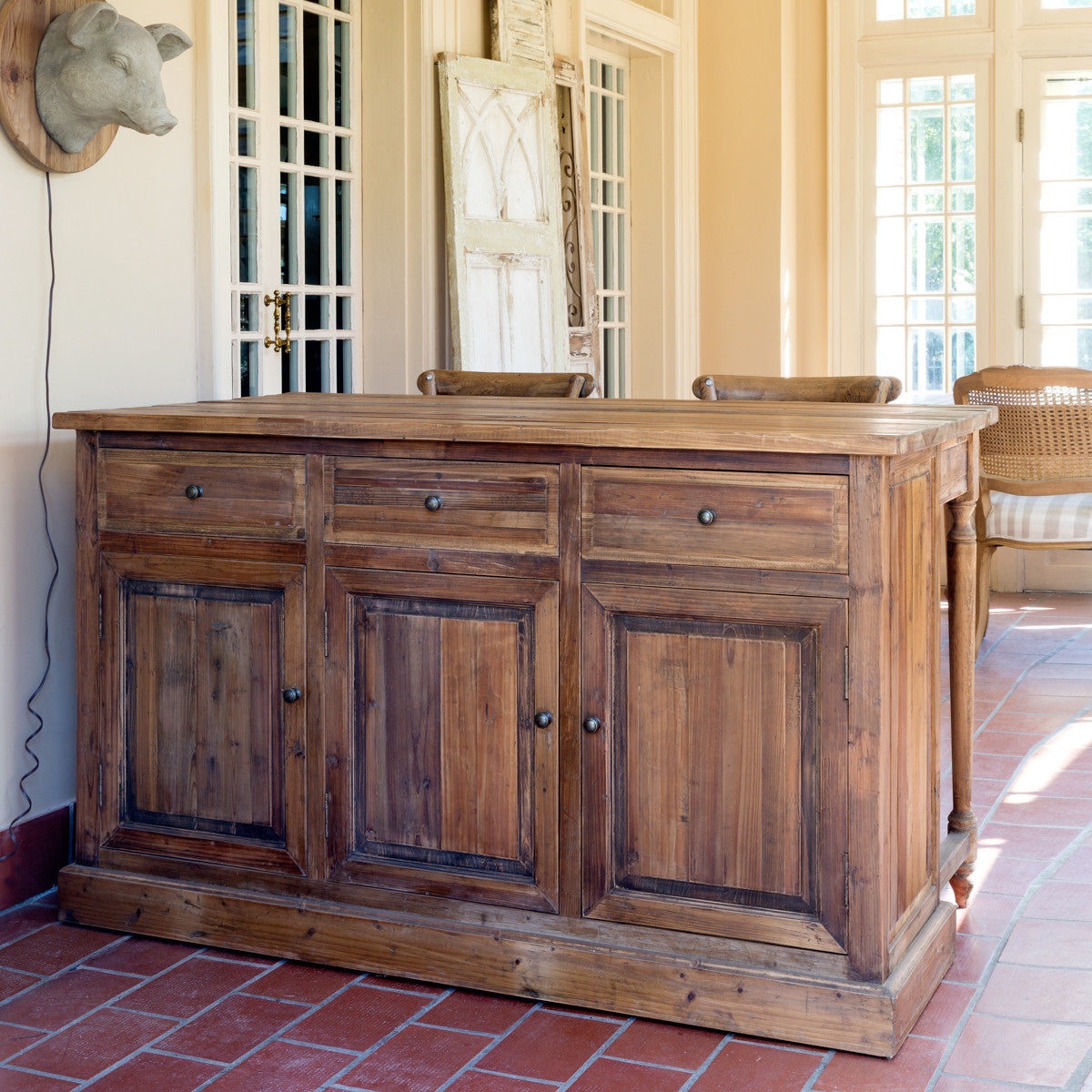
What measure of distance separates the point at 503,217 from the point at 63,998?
3.24 metres

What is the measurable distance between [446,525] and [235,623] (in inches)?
21.1

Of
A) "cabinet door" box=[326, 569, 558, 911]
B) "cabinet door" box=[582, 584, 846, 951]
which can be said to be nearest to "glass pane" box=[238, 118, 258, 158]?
"cabinet door" box=[326, 569, 558, 911]

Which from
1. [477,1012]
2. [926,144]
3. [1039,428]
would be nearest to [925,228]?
[926,144]

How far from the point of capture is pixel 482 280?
4.95 metres

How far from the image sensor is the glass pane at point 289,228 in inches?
174

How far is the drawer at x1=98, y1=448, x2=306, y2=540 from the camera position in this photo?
280 centimetres

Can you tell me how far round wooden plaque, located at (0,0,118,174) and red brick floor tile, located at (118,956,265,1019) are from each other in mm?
1765

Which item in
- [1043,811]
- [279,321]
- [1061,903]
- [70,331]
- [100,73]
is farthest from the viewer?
[279,321]

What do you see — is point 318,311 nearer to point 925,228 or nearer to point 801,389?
point 801,389

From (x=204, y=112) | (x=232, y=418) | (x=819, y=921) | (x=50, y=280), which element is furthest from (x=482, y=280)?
(x=819, y=921)

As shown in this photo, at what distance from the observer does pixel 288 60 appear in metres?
4.37

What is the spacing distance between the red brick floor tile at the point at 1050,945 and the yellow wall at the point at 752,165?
14.4ft

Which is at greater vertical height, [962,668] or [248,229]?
[248,229]

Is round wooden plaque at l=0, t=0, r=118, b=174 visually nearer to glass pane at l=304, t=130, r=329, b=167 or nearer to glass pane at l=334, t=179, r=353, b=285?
glass pane at l=304, t=130, r=329, b=167
